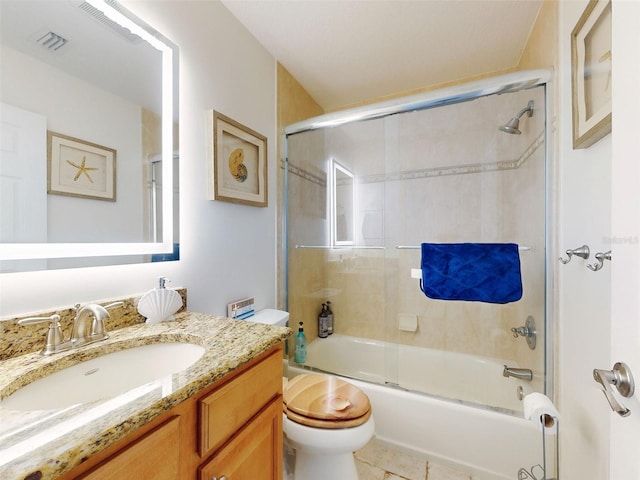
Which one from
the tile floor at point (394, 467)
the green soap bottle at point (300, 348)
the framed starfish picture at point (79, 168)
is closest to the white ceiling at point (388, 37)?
the framed starfish picture at point (79, 168)

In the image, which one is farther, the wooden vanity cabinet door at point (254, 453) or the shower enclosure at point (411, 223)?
the shower enclosure at point (411, 223)

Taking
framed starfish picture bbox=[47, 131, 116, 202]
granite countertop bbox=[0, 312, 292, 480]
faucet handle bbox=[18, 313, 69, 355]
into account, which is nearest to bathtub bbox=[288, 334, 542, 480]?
granite countertop bbox=[0, 312, 292, 480]

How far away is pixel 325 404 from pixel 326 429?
0.10m

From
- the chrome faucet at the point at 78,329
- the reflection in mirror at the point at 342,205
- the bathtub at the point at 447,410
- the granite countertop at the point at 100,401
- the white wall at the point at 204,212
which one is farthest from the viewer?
the reflection in mirror at the point at 342,205

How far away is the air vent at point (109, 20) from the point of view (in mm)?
929

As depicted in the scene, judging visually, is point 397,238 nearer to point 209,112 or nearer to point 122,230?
point 209,112

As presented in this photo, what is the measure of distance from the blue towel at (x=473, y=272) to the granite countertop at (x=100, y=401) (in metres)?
0.89

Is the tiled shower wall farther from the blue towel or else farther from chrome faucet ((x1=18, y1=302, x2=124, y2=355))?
chrome faucet ((x1=18, y1=302, x2=124, y2=355))

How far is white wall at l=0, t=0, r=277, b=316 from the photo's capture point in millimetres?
865

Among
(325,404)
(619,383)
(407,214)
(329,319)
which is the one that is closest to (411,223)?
(407,214)

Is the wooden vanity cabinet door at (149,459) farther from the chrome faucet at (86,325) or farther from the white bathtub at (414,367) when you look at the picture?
the white bathtub at (414,367)

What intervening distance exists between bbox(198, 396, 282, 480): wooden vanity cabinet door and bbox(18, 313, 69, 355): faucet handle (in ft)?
1.64

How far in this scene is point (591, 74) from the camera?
909 millimetres

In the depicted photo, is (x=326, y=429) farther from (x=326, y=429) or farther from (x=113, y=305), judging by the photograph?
(x=113, y=305)
